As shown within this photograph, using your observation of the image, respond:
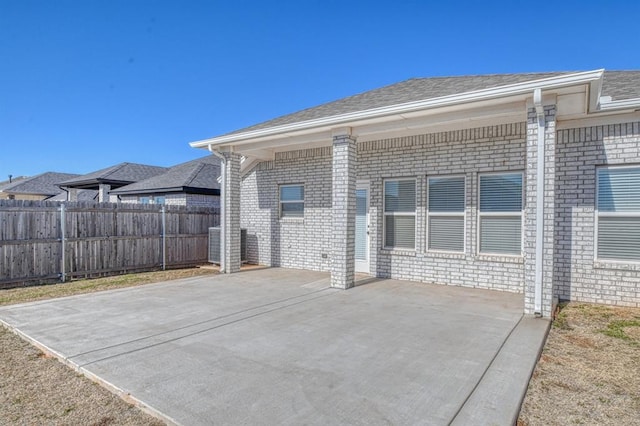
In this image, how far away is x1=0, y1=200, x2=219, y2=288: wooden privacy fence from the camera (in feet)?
26.1

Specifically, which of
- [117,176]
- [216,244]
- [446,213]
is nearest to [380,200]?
[446,213]

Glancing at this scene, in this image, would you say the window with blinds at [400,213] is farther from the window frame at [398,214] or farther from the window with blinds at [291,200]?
the window with blinds at [291,200]

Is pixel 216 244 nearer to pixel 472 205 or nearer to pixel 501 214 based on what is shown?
pixel 472 205

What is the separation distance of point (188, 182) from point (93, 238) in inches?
199

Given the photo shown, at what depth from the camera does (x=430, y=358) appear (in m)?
3.64

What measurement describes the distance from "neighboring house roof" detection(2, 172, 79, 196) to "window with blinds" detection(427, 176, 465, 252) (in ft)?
95.5

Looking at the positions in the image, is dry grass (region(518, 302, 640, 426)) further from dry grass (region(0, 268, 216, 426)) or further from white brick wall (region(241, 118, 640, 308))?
dry grass (region(0, 268, 216, 426))

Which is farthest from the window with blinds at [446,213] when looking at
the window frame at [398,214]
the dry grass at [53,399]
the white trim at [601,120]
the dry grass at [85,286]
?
the dry grass at [53,399]

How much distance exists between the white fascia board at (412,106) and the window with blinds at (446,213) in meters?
2.23

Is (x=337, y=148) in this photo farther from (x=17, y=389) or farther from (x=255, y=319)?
(x=17, y=389)

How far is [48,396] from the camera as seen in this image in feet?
9.70

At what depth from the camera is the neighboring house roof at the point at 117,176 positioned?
17609 mm

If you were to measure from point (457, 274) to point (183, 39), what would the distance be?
11.4 meters

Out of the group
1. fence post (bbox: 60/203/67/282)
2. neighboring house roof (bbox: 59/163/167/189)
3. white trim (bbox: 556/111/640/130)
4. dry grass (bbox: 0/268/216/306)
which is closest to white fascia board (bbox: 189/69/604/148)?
white trim (bbox: 556/111/640/130)
